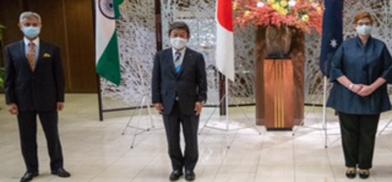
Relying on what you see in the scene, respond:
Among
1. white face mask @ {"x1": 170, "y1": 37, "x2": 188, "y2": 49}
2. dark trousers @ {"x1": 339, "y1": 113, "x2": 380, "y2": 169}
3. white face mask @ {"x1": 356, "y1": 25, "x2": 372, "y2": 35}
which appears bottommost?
dark trousers @ {"x1": 339, "y1": 113, "x2": 380, "y2": 169}

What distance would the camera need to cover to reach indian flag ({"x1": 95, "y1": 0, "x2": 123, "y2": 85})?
607 cm

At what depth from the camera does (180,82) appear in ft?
13.0

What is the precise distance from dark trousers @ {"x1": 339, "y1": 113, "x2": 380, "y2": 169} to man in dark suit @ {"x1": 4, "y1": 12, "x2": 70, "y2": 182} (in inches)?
97.6

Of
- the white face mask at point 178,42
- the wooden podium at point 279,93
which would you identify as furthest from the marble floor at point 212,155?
the white face mask at point 178,42

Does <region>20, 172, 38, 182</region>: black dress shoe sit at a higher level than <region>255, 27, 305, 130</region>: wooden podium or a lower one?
lower

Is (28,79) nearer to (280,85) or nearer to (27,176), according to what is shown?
(27,176)

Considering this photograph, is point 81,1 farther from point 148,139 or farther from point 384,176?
point 384,176

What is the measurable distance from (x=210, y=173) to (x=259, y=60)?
2270 millimetres

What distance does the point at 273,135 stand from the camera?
19.2 feet

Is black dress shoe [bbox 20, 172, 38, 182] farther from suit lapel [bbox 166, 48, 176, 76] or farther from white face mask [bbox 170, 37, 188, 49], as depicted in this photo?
white face mask [bbox 170, 37, 188, 49]

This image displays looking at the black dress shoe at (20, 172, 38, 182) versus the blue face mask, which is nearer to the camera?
the blue face mask

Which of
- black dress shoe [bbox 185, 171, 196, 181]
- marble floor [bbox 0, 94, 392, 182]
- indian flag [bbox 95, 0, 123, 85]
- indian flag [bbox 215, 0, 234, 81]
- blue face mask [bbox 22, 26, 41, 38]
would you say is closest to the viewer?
blue face mask [bbox 22, 26, 41, 38]

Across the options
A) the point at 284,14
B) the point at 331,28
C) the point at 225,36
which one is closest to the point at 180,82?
the point at 225,36

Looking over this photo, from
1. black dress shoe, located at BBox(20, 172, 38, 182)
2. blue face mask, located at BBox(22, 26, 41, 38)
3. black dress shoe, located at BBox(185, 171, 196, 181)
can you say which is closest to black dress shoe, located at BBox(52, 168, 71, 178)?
black dress shoe, located at BBox(20, 172, 38, 182)
